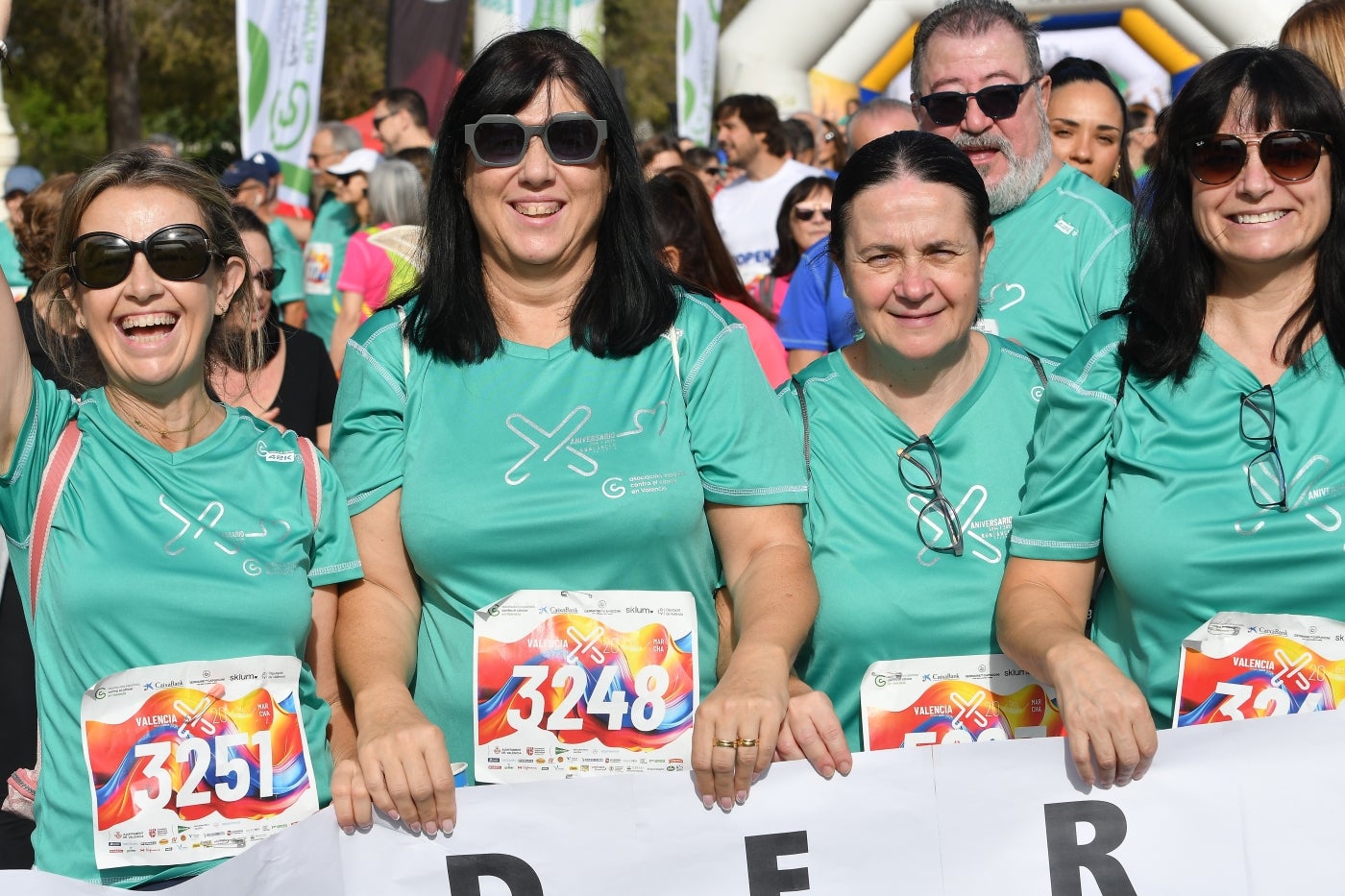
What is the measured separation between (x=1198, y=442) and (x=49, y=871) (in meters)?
2.18

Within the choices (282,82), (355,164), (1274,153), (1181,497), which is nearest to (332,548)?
(1181,497)

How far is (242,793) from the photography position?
2.65 meters

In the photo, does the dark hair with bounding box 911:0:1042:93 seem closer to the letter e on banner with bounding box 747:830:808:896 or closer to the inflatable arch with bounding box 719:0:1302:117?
the letter e on banner with bounding box 747:830:808:896

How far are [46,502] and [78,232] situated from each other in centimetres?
54

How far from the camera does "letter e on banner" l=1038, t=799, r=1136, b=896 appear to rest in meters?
2.72

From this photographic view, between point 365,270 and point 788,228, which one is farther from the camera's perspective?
point 788,228

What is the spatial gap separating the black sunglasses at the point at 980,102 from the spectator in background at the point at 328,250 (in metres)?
4.91

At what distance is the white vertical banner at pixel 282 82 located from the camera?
40.3 ft

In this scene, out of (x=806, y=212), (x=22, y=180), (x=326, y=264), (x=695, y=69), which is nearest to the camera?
(x=806, y=212)

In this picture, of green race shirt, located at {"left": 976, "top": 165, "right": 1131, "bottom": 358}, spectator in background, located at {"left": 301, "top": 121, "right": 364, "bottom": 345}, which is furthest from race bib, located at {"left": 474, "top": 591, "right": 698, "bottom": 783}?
spectator in background, located at {"left": 301, "top": 121, "right": 364, "bottom": 345}

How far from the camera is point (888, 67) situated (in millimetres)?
18172

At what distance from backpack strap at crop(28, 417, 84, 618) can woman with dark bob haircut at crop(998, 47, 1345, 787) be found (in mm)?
1728

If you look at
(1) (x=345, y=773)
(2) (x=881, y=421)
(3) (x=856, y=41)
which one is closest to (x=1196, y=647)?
(2) (x=881, y=421)

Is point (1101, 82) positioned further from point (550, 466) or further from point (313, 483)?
point (313, 483)
